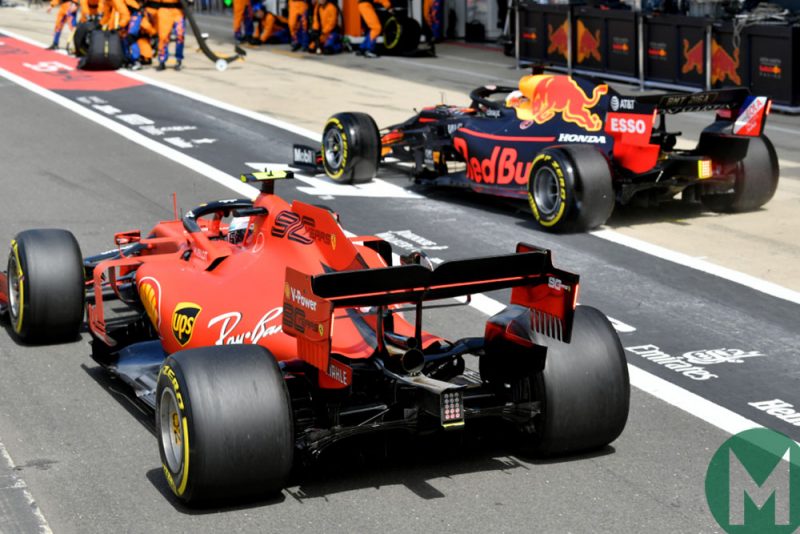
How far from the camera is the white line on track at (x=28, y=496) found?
21.6 ft

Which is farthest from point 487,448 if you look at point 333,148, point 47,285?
point 333,148

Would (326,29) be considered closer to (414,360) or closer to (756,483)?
(414,360)

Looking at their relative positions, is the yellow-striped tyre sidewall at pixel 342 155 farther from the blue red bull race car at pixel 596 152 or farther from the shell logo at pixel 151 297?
the shell logo at pixel 151 297

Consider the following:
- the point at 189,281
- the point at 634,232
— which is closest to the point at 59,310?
the point at 189,281

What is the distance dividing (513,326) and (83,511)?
7.78 feet

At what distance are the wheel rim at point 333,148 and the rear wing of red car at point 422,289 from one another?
30.6ft

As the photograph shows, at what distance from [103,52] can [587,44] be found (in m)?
9.73

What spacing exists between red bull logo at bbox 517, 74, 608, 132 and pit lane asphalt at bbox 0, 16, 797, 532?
3.73 feet

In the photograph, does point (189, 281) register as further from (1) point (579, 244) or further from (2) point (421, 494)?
(1) point (579, 244)

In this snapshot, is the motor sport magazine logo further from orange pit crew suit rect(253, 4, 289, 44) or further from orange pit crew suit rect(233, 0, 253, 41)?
orange pit crew suit rect(233, 0, 253, 41)

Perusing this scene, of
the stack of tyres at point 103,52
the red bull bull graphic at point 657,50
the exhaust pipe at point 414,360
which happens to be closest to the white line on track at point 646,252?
the exhaust pipe at point 414,360

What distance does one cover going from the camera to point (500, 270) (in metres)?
6.84

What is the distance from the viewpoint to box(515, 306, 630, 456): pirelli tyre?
7090 millimetres

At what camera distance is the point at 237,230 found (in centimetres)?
897
